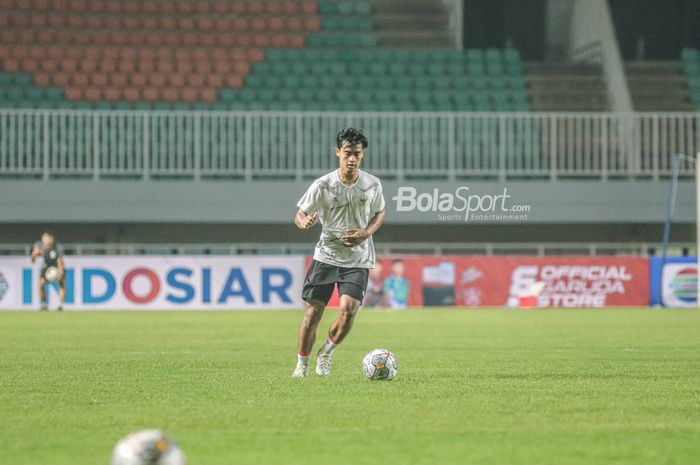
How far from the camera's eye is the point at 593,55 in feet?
118

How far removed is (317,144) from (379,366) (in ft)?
65.6

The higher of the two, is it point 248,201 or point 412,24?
point 412,24

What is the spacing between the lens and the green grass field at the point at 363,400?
21.4ft

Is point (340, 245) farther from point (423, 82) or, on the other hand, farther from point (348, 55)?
point (348, 55)

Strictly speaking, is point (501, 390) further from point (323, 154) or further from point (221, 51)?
point (221, 51)

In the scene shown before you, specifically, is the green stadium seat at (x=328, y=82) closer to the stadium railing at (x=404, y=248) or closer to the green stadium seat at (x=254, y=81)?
the green stadium seat at (x=254, y=81)

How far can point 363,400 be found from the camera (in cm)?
885

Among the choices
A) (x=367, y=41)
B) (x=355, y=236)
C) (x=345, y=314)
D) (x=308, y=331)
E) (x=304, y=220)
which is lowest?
(x=308, y=331)

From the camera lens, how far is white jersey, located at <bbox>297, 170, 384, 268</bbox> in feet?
35.3

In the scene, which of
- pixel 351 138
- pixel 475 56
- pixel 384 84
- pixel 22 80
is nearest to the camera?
pixel 351 138

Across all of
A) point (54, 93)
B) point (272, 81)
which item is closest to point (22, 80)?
point (54, 93)

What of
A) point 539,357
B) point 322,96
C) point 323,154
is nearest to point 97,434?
point 539,357

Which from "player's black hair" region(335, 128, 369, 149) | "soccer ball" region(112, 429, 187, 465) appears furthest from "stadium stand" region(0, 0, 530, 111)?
"soccer ball" region(112, 429, 187, 465)

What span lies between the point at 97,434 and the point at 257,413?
50.2 inches
